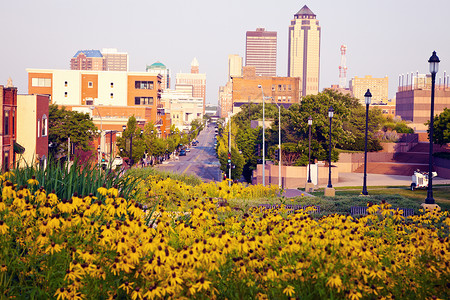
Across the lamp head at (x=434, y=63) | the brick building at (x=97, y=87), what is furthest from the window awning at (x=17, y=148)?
the brick building at (x=97, y=87)

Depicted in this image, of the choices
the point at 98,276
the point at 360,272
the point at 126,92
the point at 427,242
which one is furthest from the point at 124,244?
the point at 126,92

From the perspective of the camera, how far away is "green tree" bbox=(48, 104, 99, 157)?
62719 mm

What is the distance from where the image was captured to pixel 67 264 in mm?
7773

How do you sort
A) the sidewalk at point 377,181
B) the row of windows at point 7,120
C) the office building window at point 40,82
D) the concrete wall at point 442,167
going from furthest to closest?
the office building window at point 40,82
the concrete wall at point 442,167
the sidewalk at point 377,181
the row of windows at point 7,120

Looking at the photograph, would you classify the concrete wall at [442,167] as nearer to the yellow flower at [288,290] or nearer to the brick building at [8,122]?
the brick building at [8,122]

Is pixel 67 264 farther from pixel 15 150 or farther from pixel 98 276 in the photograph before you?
pixel 15 150

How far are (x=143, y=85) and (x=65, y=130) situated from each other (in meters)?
58.6

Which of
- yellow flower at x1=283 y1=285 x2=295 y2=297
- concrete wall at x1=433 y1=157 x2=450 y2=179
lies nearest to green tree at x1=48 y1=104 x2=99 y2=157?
concrete wall at x1=433 y1=157 x2=450 y2=179

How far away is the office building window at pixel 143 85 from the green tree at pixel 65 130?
54580 millimetres

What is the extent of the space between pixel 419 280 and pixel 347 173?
5877cm

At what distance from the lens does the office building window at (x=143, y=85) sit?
4727 inches

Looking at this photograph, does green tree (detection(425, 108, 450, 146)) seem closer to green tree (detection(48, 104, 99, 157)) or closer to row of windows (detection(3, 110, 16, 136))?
green tree (detection(48, 104, 99, 157))

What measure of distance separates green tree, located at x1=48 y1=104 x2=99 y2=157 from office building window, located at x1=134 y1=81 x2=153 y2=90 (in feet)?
179

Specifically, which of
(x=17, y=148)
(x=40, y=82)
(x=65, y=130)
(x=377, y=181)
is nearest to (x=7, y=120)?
(x=17, y=148)
